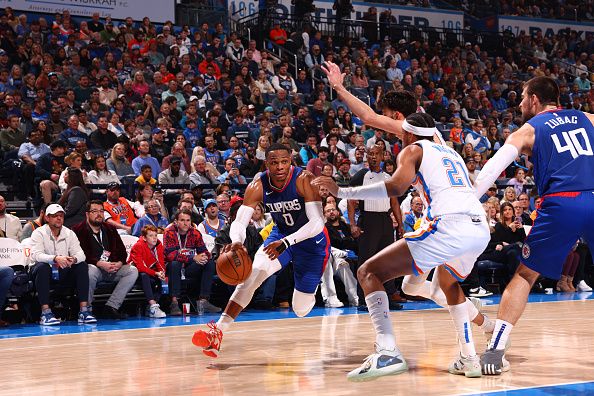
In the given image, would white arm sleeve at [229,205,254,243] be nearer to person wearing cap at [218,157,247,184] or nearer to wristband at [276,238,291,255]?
wristband at [276,238,291,255]

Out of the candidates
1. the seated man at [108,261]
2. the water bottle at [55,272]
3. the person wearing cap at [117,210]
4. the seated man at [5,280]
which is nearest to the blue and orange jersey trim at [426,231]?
the seated man at [108,261]

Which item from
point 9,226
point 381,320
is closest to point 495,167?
point 381,320

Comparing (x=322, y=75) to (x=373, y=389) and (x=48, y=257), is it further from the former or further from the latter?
(x=373, y=389)

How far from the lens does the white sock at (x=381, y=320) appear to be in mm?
5711

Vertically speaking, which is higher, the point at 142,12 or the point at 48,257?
the point at 142,12

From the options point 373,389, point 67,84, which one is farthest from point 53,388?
point 67,84

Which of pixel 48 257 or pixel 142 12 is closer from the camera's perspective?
pixel 48 257

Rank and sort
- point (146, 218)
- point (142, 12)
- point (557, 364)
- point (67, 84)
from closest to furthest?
point (557, 364)
point (146, 218)
point (67, 84)
point (142, 12)

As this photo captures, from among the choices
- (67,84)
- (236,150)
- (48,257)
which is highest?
(67,84)

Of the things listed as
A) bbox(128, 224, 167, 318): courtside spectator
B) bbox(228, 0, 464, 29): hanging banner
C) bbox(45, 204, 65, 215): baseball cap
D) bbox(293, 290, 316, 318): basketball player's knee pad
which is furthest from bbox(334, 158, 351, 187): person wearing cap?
bbox(228, 0, 464, 29): hanging banner

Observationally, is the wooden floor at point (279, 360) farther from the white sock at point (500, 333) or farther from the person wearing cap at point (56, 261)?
the person wearing cap at point (56, 261)

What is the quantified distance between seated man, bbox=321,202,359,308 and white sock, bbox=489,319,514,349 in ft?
18.3

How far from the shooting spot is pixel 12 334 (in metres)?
8.75

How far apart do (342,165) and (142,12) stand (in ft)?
25.7
